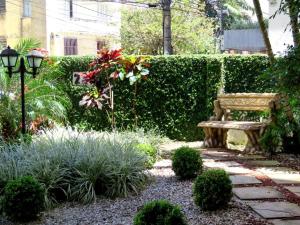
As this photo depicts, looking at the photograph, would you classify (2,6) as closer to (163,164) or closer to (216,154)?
(216,154)

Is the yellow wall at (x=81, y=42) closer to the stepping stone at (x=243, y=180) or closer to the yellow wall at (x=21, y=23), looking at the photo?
the yellow wall at (x=21, y=23)

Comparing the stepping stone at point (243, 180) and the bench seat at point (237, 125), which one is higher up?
the bench seat at point (237, 125)

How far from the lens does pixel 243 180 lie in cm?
567

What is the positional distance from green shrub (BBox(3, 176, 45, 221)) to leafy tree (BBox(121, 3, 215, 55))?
51.7 ft

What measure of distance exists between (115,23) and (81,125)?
1294cm

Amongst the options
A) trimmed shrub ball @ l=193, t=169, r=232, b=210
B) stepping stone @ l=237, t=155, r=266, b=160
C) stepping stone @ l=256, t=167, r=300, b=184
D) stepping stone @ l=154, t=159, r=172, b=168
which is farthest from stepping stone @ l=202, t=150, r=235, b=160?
trimmed shrub ball @ l=193, t=169, r=232, b=210

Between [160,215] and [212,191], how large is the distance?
88 centimetres

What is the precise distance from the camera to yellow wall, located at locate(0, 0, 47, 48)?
1984 centimetres

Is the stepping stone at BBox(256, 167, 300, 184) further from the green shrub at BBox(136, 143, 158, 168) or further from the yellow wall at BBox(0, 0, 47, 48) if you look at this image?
the yellow wall at BBox(0, 0, 47, 48)

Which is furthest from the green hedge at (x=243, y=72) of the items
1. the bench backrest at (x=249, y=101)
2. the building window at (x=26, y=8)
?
the building window at (x=26, y=8)

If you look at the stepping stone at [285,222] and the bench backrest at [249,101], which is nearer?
the stepping stone at [285,222]

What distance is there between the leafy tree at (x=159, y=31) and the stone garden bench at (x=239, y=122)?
37.1ft

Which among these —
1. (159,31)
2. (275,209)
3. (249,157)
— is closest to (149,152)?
(249,157)

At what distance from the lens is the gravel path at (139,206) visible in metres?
4.21
